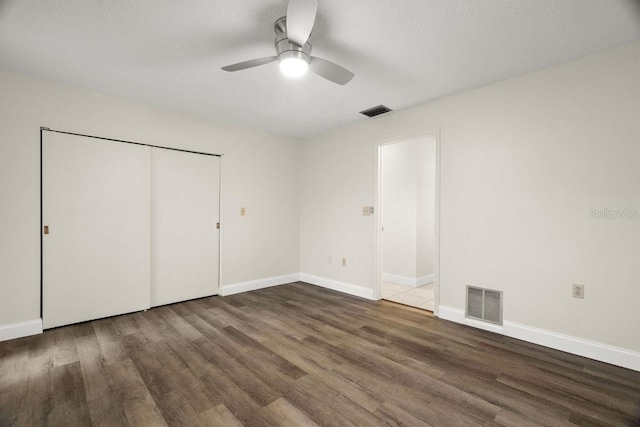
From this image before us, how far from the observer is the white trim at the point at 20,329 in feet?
8.75

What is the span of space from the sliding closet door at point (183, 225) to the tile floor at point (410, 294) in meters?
2.66

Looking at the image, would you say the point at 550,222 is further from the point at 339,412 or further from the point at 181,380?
the point at 181,380

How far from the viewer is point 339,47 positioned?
7.50 feet

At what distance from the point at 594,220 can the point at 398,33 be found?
7.43 feet

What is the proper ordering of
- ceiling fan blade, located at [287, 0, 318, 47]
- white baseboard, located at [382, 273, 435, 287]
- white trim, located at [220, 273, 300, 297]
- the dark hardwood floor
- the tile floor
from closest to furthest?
ceiling fan blade, located at [287, 0, 318, 47] < the dark hardwood floor < the tile floor < white trim, located at [220, 273, 300, 297] < white baseboard, located at [382, 273, 435, 287]

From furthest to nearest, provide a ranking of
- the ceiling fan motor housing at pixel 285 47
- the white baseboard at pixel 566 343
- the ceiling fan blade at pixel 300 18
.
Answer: the white baseboard at pixel 566 343, the ceiling fan motor housing at pixel 285 47, the ceiling fan blade at pixel 300 18

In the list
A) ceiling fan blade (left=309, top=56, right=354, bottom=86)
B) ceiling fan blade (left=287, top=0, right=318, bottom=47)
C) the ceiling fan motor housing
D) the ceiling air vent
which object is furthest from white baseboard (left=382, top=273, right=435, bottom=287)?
ceiling fan blade (left=287, top=0, right=318, bottom=47)

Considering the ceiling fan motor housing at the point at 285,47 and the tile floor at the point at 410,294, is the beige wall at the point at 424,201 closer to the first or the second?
the tile floor at the point at 410,294

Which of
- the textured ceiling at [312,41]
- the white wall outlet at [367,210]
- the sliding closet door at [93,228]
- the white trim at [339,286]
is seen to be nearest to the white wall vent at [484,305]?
the white trim at [339,286]

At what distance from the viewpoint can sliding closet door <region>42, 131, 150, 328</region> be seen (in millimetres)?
2945

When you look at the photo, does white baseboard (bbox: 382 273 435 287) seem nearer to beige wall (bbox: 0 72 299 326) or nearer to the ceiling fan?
beige wall (bbox: 0 72 299 326)

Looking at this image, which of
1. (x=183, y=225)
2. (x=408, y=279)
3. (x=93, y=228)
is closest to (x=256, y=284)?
(x=183, y=225)

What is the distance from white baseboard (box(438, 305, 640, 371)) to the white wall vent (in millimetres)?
58

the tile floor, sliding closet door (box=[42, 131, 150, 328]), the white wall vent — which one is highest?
sliding closet door (box=[42, 131, 150, 328])
